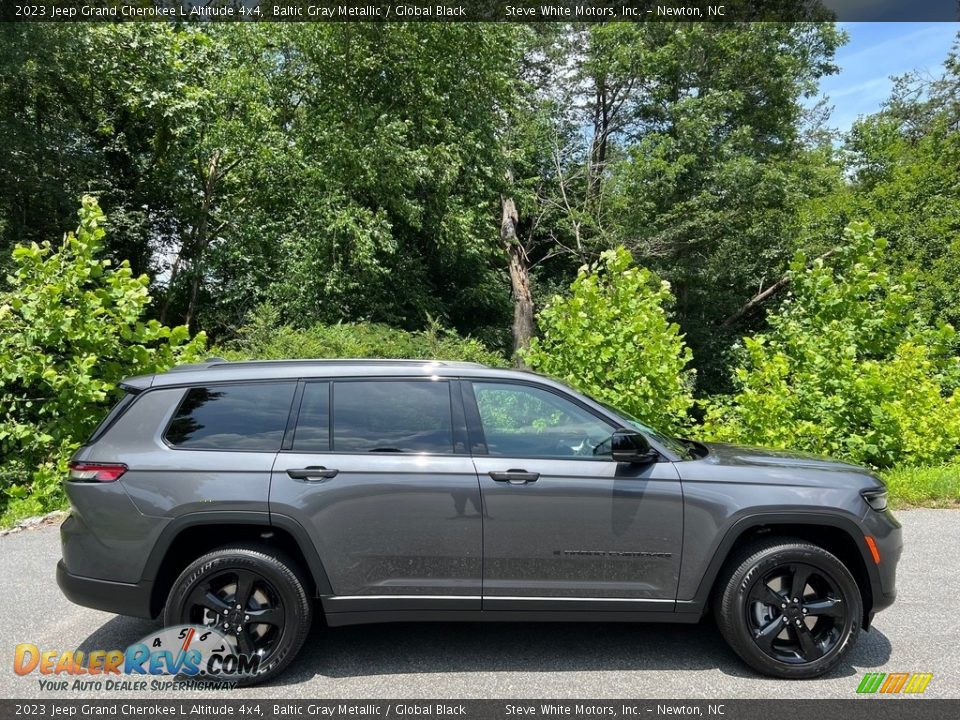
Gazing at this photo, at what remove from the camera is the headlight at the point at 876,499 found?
4025 millimetres

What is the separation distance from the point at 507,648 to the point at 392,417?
5.03ft

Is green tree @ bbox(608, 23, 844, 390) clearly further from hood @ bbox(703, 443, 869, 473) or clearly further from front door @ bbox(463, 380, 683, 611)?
front door @ bbox(463, 380, 683, 611)

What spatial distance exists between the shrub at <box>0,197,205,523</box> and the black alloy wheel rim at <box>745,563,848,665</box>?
6.82 metres

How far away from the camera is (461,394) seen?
13.7ft

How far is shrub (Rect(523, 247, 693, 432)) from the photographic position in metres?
8.53

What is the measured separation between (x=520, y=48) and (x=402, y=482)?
17.9m

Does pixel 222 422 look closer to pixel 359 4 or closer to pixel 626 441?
pixel 626 441

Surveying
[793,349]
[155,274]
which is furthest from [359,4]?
[793,349]

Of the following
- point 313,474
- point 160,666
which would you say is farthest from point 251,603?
point 313,474

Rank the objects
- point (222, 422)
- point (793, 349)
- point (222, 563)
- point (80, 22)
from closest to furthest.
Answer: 1. point (222, 563)
2. point (222, 422)
3. point (793, 349)
4. point (80, 22)

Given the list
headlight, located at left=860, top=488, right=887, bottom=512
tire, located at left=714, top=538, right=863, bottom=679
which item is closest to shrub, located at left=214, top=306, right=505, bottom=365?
tire, located at left=714, top=538, right=863, bottom=679

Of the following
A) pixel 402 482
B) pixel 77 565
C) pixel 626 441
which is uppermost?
pixel 626 441

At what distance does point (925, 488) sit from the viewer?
7824 mm

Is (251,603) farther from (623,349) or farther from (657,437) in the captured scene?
(623,349)
